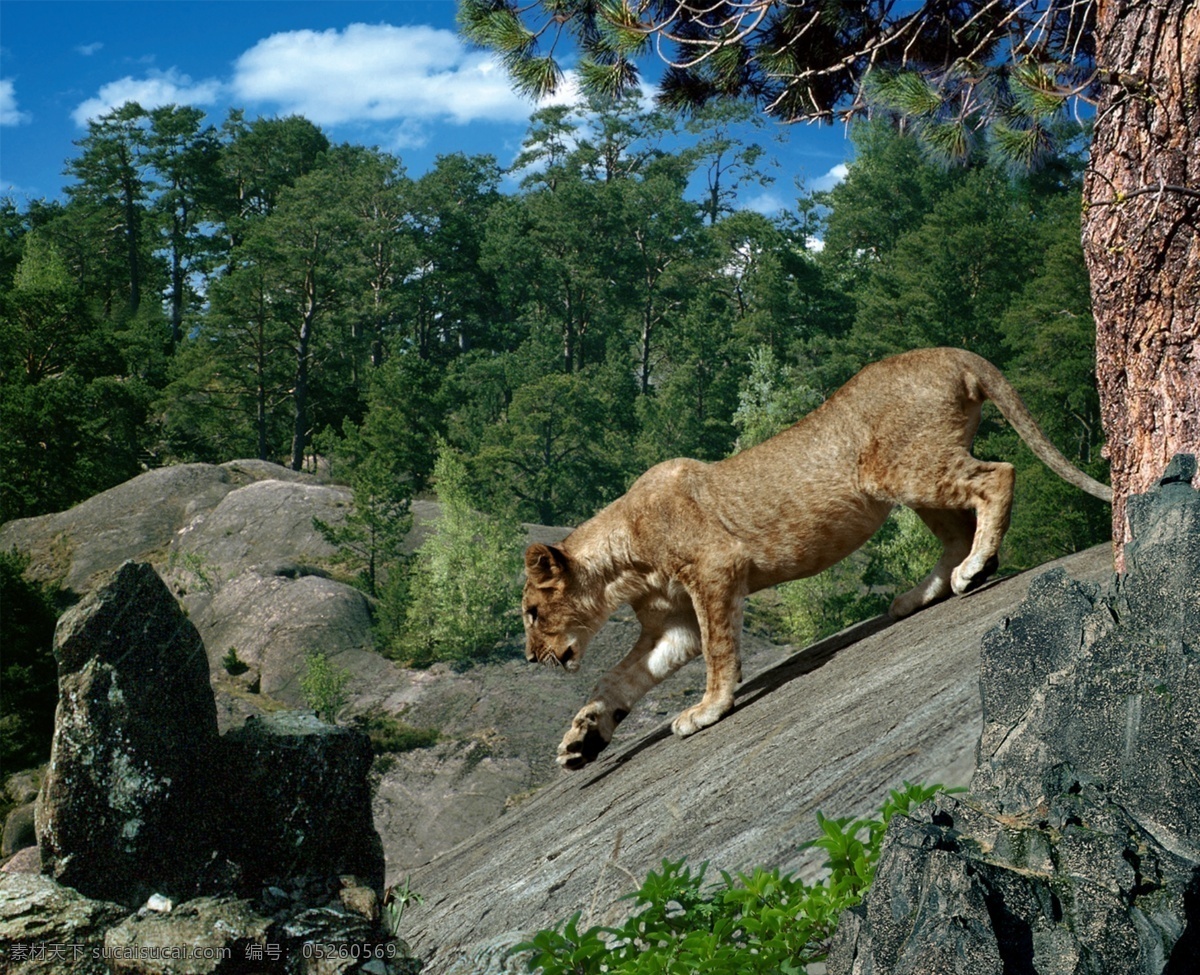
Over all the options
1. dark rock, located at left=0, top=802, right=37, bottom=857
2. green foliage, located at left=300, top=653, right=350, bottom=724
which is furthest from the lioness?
green foliage, located at left=300, top=653, right=350, bottom=724

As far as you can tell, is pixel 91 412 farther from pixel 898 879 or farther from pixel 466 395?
pixel 898 879

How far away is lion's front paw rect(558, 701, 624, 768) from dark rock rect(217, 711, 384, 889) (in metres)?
1.66

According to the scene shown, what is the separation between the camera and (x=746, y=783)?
5.36 metres

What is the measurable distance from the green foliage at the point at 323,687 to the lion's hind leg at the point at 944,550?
2018cm

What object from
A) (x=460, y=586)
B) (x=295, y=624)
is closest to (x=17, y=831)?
(x=295, y=624)

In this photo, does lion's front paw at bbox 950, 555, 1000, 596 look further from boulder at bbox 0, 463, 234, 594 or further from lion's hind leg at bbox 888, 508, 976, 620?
boulder at bbox 0, 463, 234, 594

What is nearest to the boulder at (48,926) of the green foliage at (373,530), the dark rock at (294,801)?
the dark rock at (294,801)

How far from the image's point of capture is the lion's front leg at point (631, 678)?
24.7ft

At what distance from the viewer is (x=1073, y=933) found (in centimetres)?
263

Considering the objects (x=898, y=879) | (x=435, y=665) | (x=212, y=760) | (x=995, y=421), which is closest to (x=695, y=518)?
(x=212, y=760)

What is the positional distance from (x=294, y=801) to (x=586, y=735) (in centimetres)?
203

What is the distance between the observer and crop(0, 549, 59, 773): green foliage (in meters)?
20.7

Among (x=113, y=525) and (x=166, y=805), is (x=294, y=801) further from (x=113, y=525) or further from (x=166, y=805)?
(x=113, y=525)

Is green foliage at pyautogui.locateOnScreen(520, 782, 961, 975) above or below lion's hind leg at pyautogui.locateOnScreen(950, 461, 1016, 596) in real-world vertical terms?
below
